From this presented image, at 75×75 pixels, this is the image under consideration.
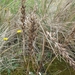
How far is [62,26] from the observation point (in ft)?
6.84

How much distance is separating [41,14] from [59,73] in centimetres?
76

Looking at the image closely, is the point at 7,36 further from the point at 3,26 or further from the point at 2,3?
the point at 2,3

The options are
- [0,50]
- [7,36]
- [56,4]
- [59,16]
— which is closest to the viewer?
[0,50]

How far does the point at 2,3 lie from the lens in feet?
8.12

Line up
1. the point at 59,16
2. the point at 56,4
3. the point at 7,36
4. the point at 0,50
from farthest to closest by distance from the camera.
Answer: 1. the point at 56,4
2. the point at 59,16
3. the point at 7,36
4. the point at 0,50

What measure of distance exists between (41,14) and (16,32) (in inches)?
15.0

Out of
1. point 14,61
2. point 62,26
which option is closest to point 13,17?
point 62,26

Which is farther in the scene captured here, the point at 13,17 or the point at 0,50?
the point at 13,17

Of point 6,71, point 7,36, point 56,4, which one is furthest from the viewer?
point 56,4

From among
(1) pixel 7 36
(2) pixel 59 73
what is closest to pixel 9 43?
(1) pixel 7 36

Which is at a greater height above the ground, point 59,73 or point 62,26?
point 62,26

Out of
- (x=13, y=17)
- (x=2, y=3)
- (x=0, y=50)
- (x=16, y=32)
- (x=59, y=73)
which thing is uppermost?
(x=2, y=3)

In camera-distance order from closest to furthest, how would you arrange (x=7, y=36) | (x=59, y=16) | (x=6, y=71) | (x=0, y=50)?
(x=6, y=71) → (x=0, y=50) → (x=7, y=36) → (x=59, y=16)

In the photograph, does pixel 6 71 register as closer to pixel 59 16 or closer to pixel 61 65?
pixel 61 65
